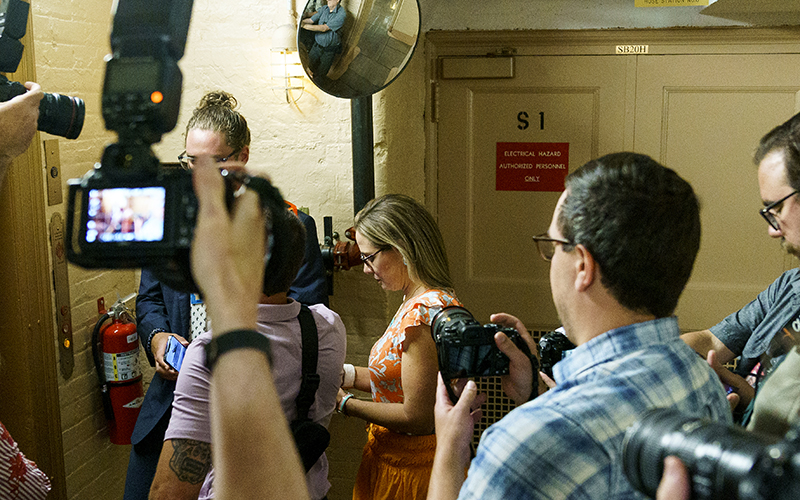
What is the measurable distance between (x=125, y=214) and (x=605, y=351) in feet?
2.28

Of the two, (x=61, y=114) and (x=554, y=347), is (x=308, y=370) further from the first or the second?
(x=61, y=114)

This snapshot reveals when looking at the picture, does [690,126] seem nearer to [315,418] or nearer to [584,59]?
[584,59]

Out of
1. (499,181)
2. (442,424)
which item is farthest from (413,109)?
(442,424)

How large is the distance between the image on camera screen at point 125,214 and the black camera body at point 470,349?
32.6 inches

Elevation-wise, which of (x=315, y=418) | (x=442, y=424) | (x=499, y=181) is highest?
(x=499, y=181)

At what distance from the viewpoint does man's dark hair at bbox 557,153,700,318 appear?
3.38 feet

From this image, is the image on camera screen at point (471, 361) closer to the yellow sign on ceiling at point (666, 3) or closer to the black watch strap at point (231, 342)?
the black watch strap at point (231, 342)

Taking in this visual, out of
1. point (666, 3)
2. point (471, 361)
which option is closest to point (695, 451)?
point (471, 361)

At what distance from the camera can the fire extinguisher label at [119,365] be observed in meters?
2.66

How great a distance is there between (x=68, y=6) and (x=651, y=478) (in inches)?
105

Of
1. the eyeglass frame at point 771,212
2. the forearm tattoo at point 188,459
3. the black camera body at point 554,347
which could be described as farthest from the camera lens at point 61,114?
the eyeglass frame at point 771,212

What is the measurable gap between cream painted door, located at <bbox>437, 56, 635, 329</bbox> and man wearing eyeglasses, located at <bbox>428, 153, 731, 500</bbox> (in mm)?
2056

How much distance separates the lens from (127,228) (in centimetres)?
73

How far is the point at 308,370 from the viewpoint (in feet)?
5.18
